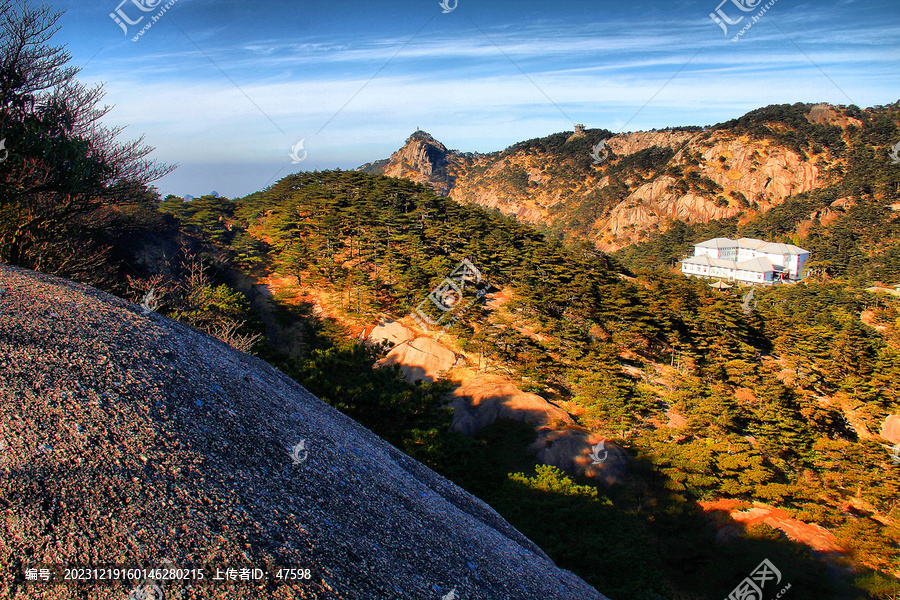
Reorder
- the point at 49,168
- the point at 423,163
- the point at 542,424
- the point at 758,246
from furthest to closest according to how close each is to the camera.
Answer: the point at 423,163 → the point at 758,246 → the point at 542,424 → the point at 49,168

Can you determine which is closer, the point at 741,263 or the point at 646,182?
the point at 741,263

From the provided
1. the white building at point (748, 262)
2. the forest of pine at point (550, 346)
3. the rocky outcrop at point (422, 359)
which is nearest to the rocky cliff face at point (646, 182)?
the white building at point (748, 262)

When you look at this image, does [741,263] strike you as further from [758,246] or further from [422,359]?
[422,359]

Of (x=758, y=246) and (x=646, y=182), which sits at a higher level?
(x=646, y=182)

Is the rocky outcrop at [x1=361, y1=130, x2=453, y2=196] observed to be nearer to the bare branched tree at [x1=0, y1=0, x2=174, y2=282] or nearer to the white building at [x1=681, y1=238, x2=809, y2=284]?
the white building at [x1=681, y1=238, x2=809, y2=284]

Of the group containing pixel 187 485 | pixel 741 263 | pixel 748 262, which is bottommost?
pixel 187 485

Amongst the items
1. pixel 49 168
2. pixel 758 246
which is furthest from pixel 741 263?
pixel 49 168

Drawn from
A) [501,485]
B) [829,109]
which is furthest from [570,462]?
[829,109]

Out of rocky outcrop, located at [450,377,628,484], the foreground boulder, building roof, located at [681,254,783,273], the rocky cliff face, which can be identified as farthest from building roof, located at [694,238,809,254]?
the foreground boulder
